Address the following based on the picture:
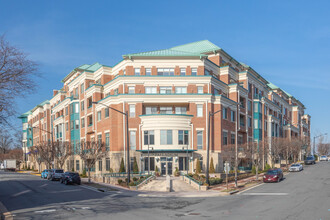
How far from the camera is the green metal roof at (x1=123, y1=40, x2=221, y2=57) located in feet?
177

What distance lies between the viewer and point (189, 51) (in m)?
63.6

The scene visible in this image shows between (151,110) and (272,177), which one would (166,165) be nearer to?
(151,110)

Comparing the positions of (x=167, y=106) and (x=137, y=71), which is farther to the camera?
(x=137, y=71)

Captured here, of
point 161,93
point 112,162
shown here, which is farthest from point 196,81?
point 112,162

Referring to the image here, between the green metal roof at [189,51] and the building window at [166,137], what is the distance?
11964 millimetres

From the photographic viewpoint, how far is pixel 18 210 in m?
21.9

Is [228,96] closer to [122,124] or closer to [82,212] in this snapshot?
[122,124]

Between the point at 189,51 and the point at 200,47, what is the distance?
81.5 inches

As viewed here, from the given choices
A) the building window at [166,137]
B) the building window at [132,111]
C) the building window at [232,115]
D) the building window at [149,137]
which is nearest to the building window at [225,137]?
the building window at [232,115]

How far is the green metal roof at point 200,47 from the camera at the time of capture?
201 feet

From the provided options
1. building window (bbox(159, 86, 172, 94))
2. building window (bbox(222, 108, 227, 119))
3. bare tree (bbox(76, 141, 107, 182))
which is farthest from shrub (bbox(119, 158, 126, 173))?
building window (bbox(222, 108, 227, 119))

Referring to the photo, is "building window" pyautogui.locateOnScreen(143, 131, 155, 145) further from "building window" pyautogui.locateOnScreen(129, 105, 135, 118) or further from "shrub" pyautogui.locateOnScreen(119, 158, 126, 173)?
"shrub" pyautogui.locateOnScreen(119, 158, 126, 173)

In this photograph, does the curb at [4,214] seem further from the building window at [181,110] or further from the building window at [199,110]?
the building window at [181,110]

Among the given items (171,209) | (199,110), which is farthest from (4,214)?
(199,110)
